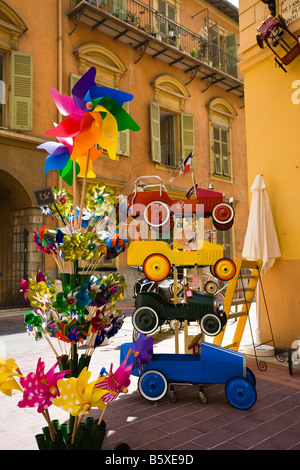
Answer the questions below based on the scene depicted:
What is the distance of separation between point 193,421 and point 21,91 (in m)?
9.49

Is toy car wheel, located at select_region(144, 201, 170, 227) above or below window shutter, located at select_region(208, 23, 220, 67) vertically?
below

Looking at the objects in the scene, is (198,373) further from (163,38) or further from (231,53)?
(231,53)

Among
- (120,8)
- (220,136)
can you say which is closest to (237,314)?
(120,8)

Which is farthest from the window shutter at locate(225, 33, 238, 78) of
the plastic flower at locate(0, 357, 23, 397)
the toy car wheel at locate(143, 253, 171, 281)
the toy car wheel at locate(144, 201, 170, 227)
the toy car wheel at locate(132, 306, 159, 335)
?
the plastic flower at locate(0, 357, 23, 397)

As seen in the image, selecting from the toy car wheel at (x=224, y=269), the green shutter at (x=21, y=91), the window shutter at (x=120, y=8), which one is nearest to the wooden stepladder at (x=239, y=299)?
the toy car wheel at (x=224, y=269)

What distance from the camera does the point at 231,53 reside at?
636 inches

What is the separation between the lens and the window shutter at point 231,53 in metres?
16.1

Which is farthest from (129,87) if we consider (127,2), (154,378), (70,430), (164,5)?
(70,430)

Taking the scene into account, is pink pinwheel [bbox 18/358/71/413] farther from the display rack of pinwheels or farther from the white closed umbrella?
the white closed umbrella

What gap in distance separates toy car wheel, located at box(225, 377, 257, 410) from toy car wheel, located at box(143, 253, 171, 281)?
1155 millimetres

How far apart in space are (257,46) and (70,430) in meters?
5.68

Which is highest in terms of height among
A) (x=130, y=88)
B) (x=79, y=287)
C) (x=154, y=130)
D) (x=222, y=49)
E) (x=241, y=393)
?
(x=222, y=49)

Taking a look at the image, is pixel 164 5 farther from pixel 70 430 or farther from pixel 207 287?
pixel 70 430

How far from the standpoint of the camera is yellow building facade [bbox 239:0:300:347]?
203 inches
